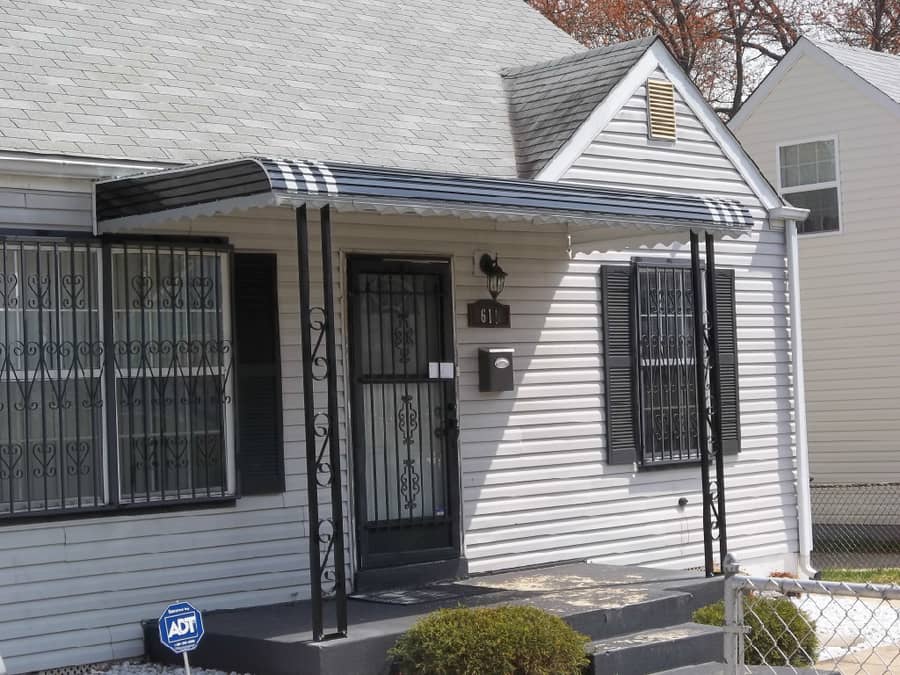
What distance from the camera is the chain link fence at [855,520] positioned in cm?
1608

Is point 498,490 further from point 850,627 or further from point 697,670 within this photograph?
point 850,627

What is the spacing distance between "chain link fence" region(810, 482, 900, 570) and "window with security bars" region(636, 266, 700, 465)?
15.6 feet

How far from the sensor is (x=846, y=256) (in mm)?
16703

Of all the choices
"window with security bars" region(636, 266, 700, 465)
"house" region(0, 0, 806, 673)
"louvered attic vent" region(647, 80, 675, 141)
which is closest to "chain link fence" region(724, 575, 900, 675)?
"window with security bars" region(636, 266, 700, 465)

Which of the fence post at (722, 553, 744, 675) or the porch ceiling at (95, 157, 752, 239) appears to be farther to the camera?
the porch ceiling at (95, 157, 752, 239)

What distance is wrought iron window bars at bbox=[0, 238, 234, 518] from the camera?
26.0 feet

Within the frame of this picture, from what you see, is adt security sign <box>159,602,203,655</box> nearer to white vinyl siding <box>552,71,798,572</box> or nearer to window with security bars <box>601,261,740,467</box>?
white vinyl siding <box>552,71,798,572</box>

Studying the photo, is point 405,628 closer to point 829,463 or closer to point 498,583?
point 498,583

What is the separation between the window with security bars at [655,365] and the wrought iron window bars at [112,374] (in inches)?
143

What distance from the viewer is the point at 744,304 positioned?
1243 centimetres

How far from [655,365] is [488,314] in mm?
1950

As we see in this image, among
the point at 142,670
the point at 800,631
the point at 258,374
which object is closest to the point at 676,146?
the point at 258,374

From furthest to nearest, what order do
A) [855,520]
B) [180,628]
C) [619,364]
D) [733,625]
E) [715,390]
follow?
[855,520] < [619,364] < [715,390] < [180,628] < [733,625]

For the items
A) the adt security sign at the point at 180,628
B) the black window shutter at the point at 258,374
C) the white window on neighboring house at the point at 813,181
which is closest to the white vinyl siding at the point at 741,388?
the black window shutter at the point at 258,374
